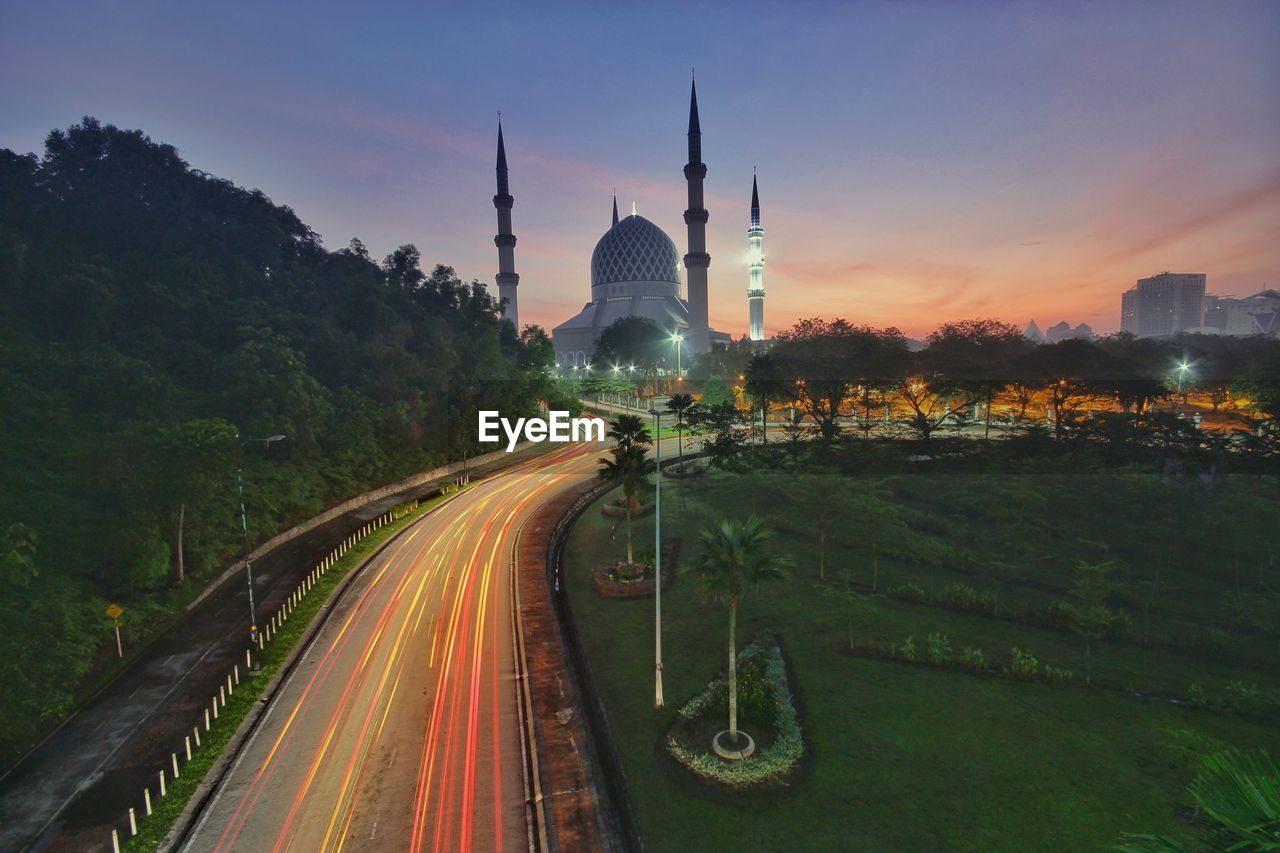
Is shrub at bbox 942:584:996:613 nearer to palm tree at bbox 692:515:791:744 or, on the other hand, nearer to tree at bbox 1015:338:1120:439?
palm tree at bbox 692:515:791:744

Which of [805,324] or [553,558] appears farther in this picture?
[805,324]

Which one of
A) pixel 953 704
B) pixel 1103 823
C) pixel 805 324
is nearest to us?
pixel 1103 823

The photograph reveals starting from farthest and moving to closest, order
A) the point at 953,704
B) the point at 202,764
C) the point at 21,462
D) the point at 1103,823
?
the point at 21,462, the point at 953,704, the point at 202,764, the point at 1103,823

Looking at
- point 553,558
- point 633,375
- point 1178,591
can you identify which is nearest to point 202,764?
point 553,558

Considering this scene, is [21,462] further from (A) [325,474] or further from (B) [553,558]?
(B) [553,558]

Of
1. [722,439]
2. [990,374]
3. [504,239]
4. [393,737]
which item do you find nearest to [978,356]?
[990,374]

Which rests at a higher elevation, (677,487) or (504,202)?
(504,202)
